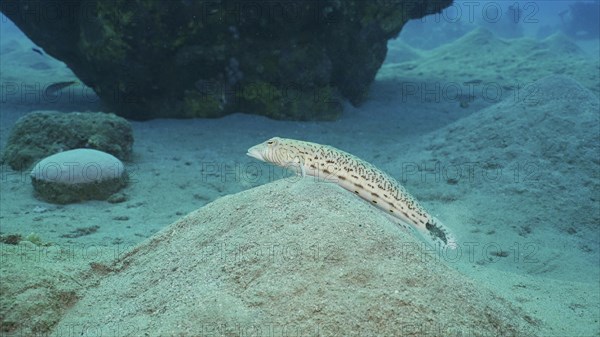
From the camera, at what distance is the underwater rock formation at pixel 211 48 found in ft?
33.4

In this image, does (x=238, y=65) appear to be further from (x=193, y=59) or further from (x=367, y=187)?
(x=367, y=187)

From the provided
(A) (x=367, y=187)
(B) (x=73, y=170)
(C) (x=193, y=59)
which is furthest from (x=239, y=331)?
(C) (x=193, y=59)

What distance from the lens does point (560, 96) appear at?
802cm

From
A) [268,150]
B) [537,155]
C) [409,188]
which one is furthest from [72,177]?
[537,155]

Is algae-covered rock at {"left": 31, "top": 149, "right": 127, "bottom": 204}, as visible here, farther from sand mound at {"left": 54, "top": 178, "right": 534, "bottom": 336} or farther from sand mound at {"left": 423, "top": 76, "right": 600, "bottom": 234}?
sand mound at {"left": 423, "top": 76, "right": 600, "bottom": 234}

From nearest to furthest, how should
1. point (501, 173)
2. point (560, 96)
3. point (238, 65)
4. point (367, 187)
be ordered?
point (367, 187) → point (501, 173) → point (560, 96) → point (238, 65)

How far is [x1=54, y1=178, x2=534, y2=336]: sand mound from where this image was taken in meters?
2.25

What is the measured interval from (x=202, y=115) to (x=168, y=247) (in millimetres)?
8640

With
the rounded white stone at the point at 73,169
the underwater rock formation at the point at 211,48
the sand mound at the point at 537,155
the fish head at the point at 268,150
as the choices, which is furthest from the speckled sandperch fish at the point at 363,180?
the underwater rock formation at the point at 211,48

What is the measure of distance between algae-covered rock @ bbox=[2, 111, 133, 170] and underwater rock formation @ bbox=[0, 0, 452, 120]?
2.53 m

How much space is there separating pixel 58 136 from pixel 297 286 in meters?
7.77

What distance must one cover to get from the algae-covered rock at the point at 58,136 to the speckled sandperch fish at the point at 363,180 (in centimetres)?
597

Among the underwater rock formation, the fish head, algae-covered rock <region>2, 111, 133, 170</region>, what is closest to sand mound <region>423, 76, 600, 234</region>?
the fish head

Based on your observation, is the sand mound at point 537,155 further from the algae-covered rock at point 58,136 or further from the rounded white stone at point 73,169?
the algae-covered rock at point 58,136
